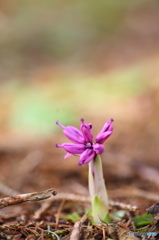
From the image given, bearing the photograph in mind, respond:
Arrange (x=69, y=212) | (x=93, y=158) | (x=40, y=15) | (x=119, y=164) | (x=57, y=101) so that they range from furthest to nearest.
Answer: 1. (x=40, y=15)
2. (x=57, y=101)
3. (x=119, y=164)
4. (x=69, y=212)
5. (x=93, y=158)

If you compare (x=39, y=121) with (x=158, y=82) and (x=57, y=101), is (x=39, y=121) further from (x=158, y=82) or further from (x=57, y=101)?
(x=158, y=82)

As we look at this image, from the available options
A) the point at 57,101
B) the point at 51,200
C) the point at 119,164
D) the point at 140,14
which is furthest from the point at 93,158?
the point at 140,14

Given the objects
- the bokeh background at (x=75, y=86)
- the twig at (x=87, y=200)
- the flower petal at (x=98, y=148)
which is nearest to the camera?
the flower petal at (x=98, y=148)

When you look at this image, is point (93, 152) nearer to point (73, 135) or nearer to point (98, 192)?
point (73, 135)

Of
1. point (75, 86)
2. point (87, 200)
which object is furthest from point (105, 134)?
point (75, 86)

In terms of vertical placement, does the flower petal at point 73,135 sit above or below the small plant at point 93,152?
above

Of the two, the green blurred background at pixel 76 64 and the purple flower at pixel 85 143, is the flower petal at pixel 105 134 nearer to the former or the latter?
the purple flower at pixel 85 143

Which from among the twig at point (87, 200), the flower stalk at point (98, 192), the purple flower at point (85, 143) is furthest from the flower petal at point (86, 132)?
the twig at point (87, 200)
